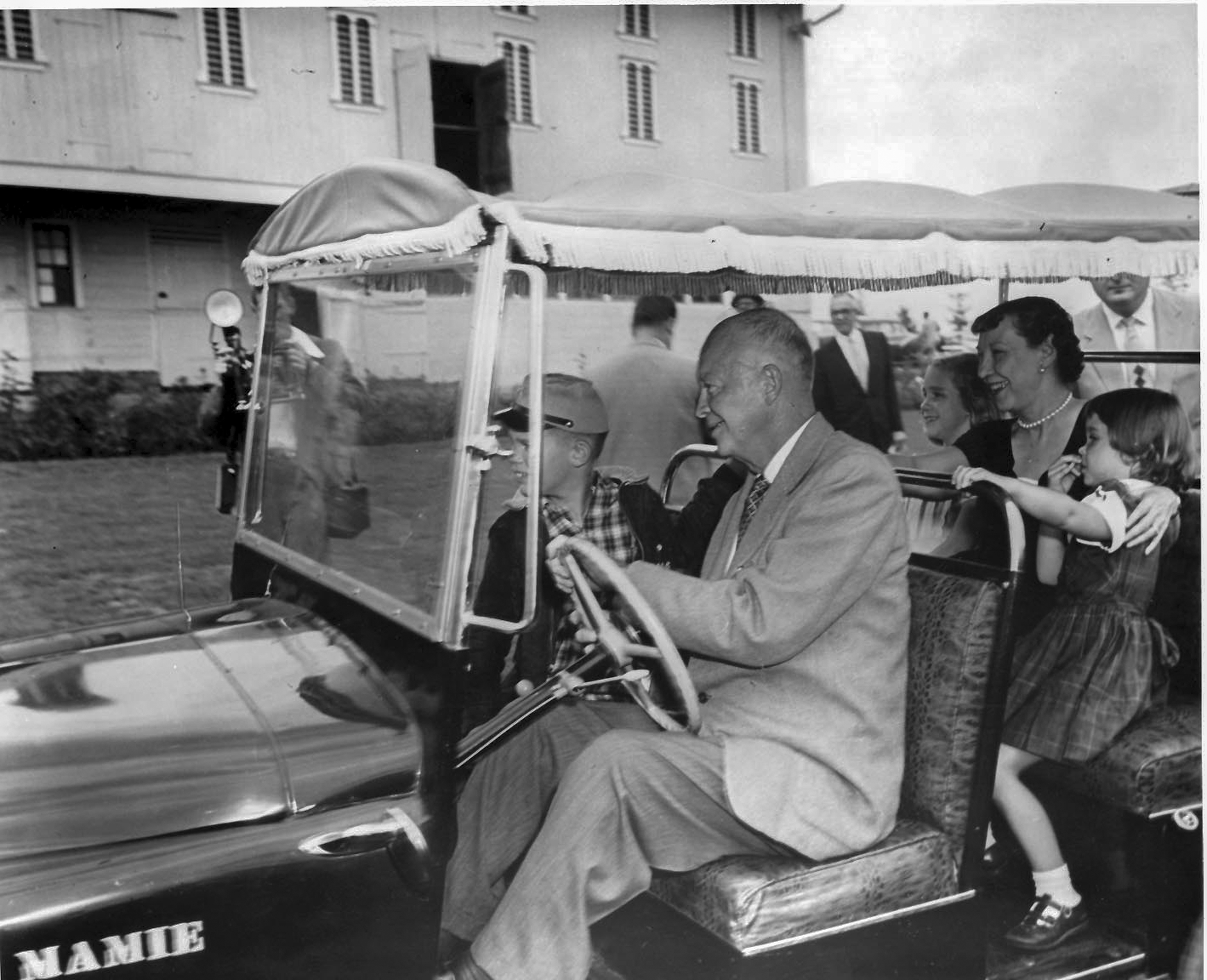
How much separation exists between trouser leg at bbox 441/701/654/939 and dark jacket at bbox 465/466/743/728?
0.15 m

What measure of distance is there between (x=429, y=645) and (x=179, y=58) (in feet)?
5.39

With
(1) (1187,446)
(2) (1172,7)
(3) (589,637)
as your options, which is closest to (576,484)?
(3) (589,637)

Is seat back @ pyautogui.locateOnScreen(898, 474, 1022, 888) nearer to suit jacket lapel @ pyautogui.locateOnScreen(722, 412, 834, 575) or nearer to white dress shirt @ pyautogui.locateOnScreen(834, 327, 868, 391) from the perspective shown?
suit jacket lapel @ pyautogui.locateOnScreen(722, 412, 834, 575)

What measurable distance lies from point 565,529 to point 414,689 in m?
0.95

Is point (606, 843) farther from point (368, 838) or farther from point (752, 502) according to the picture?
point (752, 502)

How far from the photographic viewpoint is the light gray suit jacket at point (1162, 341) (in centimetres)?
326

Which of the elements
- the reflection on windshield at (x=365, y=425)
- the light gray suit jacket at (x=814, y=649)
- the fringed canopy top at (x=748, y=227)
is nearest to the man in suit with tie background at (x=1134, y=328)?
the fringed canopy top at (x=748, y=227)

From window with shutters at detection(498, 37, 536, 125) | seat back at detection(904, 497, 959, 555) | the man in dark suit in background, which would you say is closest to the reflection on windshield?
window with shutters at detection(498, 37, 536, 125)

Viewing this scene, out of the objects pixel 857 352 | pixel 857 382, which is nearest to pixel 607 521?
pixel 857 382

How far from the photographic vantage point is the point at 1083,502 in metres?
2.32

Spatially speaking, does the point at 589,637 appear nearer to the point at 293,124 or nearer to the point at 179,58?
the point at 179,58

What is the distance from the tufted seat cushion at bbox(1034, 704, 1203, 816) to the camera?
2188 mm

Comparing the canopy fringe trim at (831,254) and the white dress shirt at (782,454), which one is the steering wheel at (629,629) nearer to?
the white dress shirt at (782,454)

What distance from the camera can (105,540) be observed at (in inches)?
170
